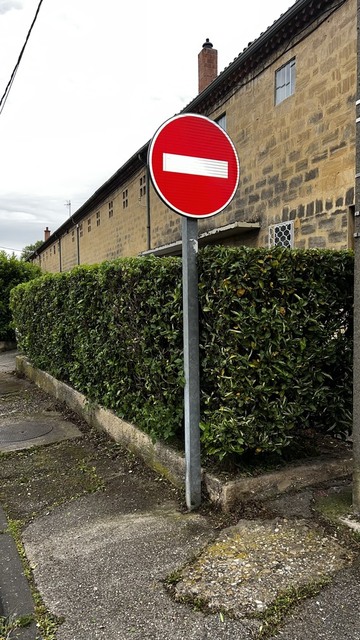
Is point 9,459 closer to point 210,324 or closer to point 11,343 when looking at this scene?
point 210,324

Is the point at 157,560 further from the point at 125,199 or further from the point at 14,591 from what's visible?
the point at 125,199

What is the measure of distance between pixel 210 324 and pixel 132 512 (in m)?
1.34

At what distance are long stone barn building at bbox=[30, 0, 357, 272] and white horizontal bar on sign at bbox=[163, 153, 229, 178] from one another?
4.63 m

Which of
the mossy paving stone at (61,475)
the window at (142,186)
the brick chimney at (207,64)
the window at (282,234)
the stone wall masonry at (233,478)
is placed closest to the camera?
the stone wall masonry at (233,478)

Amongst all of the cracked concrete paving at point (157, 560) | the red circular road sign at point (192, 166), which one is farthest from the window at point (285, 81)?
the cracked concrete paving at point (157, 560)

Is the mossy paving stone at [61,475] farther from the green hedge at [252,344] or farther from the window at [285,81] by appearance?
the window at [285,81]

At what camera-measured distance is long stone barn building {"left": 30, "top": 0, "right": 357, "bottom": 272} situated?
23.1 ft

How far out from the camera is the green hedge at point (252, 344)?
2873mm

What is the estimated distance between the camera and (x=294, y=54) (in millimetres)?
8000

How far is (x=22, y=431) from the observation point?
5266 millimetres

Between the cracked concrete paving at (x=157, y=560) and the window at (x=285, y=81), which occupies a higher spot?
the window at (x=285, y=81)

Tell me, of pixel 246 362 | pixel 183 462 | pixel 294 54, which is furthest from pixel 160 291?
pixel 294 54

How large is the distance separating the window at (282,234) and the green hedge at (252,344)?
5.11 m

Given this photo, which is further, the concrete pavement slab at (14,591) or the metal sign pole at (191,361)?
the metal sign pole at (191,361)
